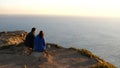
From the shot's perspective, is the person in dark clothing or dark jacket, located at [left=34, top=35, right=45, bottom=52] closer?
dark jacket, located at [left=34, top=35, right=45, bottom=52]

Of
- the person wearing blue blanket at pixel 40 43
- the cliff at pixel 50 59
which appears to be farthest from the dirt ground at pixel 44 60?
the person wearing blue blanket at pixel 40 43

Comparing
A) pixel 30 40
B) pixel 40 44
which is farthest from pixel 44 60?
pixel 30 40

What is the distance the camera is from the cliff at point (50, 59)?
18141 mm

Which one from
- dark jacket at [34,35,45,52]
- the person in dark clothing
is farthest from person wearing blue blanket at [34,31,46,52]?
the person in dark clothing

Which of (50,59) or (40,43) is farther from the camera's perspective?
(50,59)

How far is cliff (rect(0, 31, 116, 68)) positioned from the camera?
18.1m

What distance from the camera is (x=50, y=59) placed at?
19766 millimetres

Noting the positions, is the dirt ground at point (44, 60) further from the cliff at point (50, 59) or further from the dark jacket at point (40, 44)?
the dark jacket at point (40, 44)

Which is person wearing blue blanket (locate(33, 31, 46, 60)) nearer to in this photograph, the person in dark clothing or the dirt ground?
the dirt ground

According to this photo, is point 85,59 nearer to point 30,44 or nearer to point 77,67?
point 77,67

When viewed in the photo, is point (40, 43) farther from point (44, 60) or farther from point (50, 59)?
point (50, 59)

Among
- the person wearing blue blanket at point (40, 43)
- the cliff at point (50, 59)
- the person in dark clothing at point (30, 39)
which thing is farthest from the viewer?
the person in dark clothing at point (30, 39)

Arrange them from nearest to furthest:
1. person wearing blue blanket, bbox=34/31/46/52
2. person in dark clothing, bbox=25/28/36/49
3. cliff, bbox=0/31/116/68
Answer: cliff, bbox=0/31/116/68 → person wearing blue blanket, bbox=34/31/46/52 → person in dark clothing, bbox=25/28/36/49

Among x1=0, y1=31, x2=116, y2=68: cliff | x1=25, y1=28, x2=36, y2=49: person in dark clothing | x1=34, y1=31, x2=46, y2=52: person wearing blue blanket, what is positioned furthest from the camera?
x1=25, y1=28, x2=36, y2=49: person in dark clothing
